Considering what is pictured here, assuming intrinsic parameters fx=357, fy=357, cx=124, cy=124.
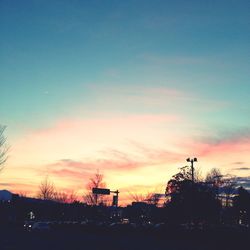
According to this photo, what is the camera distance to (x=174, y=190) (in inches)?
2354

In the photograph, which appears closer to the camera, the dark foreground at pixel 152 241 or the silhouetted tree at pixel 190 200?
the dark foreground at pixel 152 241

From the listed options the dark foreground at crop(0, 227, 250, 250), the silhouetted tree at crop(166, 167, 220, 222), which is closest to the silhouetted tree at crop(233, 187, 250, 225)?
the silhouetted tree at crop(166, 167, 220, 222)

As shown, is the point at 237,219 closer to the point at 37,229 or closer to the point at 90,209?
the point at 90,209

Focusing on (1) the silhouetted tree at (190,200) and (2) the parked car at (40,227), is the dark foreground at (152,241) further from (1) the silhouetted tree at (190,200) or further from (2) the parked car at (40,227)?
(2) the parked car at (40,227)

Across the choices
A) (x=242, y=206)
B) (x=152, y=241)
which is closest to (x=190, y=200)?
(x=152, y=241)

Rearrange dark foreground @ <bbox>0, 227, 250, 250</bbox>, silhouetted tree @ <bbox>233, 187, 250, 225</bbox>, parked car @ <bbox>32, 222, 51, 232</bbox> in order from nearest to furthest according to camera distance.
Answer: dark foreground @ <bbox>0, 227, 250, 250</bbox>
parked car @ <bbox>32, 222, 51, 232</bbox>
silhouetted tree @ <bbox>233, 187, 250, 225</bbox>

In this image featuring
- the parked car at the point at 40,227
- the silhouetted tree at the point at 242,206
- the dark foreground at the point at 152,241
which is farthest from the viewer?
the silhouetted tree at the point at 242,206

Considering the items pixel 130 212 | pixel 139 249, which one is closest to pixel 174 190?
A: pixel 139 249

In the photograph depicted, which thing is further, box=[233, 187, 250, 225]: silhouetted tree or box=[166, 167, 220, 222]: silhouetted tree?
box=[233, 187, 250, 225]: silhouetted tree

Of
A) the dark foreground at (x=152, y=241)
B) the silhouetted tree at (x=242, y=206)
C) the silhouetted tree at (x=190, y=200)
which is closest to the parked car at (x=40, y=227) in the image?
the dark foreground at (x=152, y=241)

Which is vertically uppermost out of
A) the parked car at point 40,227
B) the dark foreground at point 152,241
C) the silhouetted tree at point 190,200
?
the silhouetted tree at point 190,200

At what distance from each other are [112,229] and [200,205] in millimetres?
13955

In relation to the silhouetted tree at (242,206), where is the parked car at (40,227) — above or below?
below

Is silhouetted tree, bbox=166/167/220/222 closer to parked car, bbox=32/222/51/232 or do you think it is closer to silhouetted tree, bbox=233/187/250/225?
parked car, bbox=32/222/51/232
